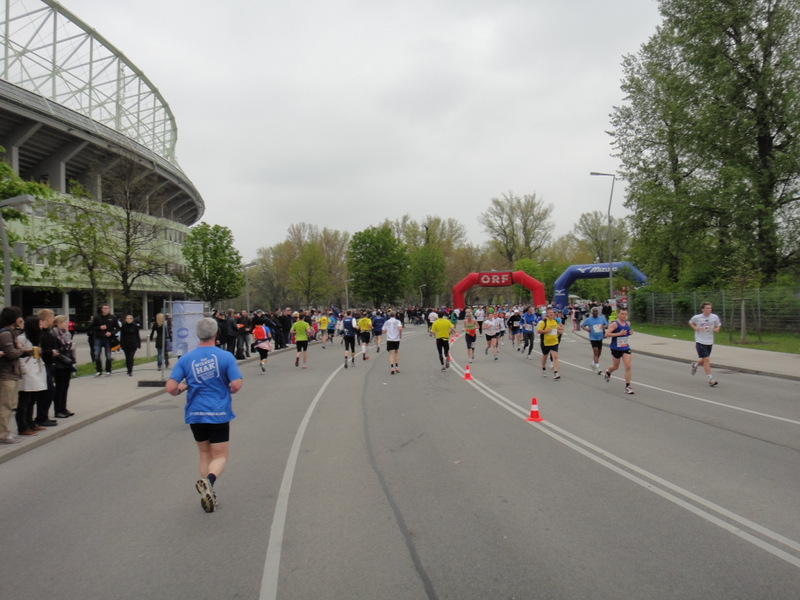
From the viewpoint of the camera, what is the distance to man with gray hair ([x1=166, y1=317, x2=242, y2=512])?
5004 millimetres

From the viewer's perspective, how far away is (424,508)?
15.6 feet

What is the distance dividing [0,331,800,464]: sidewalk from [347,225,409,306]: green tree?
153 ft

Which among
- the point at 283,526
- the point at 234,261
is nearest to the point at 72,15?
the point at 234,261

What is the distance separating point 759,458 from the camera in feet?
20.1

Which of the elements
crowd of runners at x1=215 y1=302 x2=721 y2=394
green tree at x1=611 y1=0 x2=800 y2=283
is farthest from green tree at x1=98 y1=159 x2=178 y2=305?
green tree at x1=611 y1=0 x2=800 y2=283

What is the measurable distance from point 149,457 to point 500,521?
465 centimetres

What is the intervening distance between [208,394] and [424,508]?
7.00ft

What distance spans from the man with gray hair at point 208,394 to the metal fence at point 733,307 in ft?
73.7

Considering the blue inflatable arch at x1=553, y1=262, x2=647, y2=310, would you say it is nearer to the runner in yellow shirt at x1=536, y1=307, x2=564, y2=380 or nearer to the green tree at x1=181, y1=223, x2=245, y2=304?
the green tree at x1=181, y1=223, x2=245, y2=304

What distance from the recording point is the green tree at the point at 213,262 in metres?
37.3

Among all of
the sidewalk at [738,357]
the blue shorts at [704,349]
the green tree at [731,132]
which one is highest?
the green tree at [731,132]

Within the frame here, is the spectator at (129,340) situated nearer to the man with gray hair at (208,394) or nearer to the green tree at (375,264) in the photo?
the man with gray hair at (208,394)

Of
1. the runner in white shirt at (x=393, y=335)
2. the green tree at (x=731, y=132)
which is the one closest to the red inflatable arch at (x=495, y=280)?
the green tree at (x=731, y=132)

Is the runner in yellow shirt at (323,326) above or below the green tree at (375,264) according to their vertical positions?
below
